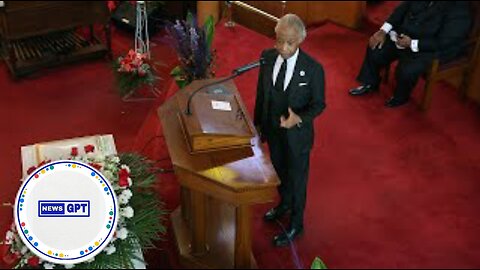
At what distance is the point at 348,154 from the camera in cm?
460

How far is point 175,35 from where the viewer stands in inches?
175

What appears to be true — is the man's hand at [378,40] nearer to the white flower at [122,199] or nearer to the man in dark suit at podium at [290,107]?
the man in dark suit at podium at [290,107]

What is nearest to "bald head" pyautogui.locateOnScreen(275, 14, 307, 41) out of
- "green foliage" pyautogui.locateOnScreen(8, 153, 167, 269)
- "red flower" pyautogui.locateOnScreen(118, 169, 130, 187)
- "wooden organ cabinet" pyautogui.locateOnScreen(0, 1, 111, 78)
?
"red flower" pyautogui.locateOnScreen(118, 169, 130, 187)

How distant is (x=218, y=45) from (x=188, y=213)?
8.15ft

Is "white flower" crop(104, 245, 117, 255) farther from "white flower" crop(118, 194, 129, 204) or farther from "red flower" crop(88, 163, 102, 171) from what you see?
"red flower" crop(88, 163, 102, 171)

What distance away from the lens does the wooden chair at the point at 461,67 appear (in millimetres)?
4980

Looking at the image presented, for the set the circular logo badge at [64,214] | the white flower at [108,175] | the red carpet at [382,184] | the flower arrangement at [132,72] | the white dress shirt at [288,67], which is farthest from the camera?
the flower arrangement at [132,72]

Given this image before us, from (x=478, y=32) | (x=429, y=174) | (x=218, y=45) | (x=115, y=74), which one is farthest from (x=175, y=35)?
(x=478, y=32)

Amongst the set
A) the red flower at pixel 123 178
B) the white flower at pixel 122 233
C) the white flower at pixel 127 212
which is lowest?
the white flower at pixel 122 233

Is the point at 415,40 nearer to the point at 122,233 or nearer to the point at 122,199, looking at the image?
the point at 122,199

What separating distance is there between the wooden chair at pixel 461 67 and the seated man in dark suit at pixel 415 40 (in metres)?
0.06

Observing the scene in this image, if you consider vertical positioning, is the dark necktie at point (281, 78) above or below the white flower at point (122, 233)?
above

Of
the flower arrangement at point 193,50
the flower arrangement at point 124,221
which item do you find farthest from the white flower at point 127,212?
the flower arrangement at point 193,50

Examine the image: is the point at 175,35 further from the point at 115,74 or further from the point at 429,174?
the point at 429,174
